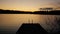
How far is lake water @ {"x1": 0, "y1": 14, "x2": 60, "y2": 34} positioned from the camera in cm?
117

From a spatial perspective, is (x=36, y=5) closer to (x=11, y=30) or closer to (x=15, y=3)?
(x=15, y=3)

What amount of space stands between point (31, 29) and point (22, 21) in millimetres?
118

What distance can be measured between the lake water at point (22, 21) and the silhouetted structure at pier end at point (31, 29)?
0.10ft

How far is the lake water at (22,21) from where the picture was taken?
117 centimetres

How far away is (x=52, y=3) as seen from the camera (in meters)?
1.19

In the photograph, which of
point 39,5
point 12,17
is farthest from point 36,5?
point 12,17

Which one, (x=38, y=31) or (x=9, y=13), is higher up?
(x=9, y=13)

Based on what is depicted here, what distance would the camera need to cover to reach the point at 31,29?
1.18m

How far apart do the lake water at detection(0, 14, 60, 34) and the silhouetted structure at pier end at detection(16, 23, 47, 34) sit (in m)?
0.03

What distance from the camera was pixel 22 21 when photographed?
118cm

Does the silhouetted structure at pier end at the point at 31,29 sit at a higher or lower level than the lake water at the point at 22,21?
lower

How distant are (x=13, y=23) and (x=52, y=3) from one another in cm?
43

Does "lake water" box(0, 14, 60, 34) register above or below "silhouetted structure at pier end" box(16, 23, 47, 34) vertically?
above

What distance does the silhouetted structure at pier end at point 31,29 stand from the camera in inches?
46.1
